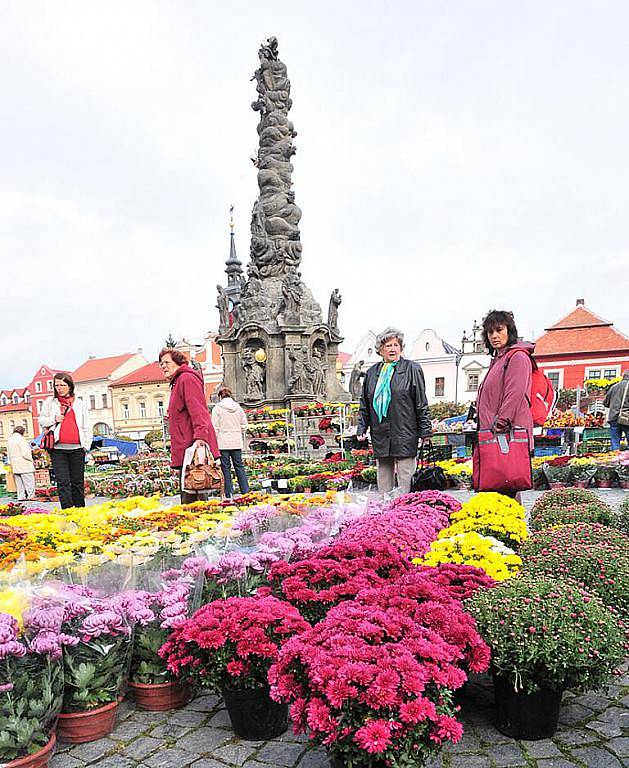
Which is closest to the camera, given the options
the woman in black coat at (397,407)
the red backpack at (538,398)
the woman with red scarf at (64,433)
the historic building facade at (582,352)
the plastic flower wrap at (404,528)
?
the plastic flower wrap at (404,528)

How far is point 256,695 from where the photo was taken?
3004mm

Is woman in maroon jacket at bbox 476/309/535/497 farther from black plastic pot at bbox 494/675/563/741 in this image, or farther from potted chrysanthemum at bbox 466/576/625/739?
black plastic pot at bbox 494/675/563/741

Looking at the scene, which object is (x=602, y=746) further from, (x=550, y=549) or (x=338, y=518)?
(x=338, y=518)

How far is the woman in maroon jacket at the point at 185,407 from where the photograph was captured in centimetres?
589

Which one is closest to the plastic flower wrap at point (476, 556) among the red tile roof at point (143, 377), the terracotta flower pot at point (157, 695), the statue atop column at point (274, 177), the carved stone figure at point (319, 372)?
the terracotta flower pot at point (157, 695)

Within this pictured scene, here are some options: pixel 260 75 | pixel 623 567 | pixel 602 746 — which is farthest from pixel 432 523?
pixel 260 75

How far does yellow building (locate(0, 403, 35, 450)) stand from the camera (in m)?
69.9

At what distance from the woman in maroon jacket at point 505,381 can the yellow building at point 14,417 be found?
71817 millimetres

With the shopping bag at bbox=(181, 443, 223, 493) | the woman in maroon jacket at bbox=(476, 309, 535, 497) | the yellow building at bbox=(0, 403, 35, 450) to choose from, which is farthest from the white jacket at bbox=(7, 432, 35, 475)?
the yellow building at bbox=(0, 403, 35, 450)

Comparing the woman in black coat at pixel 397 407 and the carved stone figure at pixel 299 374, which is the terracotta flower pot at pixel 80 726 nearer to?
the woman in black coat at pixel 397 407

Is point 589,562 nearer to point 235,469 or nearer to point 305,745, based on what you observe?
point 305,745

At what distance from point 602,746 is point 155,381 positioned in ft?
195

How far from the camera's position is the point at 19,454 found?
1277 centimetres

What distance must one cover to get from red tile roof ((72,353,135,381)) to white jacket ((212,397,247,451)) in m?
58.4
